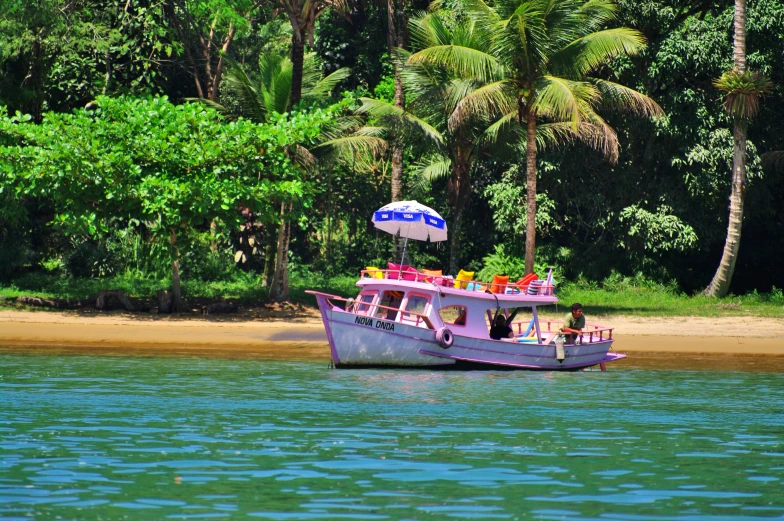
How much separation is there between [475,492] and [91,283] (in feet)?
77.6

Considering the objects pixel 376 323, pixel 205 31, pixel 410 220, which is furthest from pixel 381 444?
pixel 205 31

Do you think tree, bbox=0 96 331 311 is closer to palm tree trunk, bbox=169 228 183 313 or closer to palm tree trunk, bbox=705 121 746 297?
palm tree trunk, bbox=169 228 183 313

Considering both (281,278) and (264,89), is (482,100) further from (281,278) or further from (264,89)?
(281,278)

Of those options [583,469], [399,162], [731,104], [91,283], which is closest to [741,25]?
[731,104]

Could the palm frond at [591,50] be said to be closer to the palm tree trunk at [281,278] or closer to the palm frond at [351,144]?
the palm frond at [351,144]

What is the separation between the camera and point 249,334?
27.6 m

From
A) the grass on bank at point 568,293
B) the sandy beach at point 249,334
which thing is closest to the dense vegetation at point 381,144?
the grass on bank at point 568,293

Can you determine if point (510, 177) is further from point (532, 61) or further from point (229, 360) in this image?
point (229, 360)

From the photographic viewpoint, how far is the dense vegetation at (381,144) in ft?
95.3

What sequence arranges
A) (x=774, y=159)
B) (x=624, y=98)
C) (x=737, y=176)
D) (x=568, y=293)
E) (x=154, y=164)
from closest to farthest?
(x=154, y=164), (x=624, y=98), (x=737, y=176), (x=774, y=159), (x=568, y=293)

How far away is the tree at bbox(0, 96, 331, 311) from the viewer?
28.0 metres

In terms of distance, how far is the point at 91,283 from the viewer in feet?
109

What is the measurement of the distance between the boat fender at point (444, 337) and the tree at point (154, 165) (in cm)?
833

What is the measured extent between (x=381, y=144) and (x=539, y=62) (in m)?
5.39
